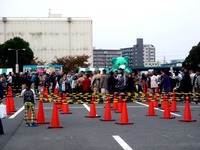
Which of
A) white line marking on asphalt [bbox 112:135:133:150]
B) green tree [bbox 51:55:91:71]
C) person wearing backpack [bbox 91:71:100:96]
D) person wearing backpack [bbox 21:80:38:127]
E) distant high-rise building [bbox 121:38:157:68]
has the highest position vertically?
distant high-rise building [bbox 121:38:157:68]

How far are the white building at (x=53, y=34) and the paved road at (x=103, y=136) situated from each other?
88.5m

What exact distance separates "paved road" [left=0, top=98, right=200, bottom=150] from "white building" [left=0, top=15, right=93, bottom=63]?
88544 mm

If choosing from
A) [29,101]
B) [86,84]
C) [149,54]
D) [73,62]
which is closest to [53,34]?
[73,62]

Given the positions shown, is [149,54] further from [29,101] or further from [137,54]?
[29,101]

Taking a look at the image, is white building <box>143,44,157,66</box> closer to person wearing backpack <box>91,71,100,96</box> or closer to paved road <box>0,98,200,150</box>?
person wearing backpack <box>91,71,100,96</box>

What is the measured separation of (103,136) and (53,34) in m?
94.2

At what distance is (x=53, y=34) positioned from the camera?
10400 cm

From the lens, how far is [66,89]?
2527cm

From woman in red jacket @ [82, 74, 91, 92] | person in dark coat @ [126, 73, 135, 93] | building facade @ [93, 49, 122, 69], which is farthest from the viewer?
building facade @ [93, 49, 122, 69]

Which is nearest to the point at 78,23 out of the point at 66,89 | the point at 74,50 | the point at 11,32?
the point at 74,50

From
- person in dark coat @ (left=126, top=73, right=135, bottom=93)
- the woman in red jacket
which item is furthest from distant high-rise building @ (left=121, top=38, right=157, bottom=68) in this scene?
the woman in red jacket

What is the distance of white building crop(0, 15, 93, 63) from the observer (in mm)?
102875

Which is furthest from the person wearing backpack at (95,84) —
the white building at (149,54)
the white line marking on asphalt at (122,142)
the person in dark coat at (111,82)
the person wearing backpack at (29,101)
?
the white building at (149,54)

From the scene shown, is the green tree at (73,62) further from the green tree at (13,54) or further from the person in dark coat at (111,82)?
the person in dark coat at (111,82)
